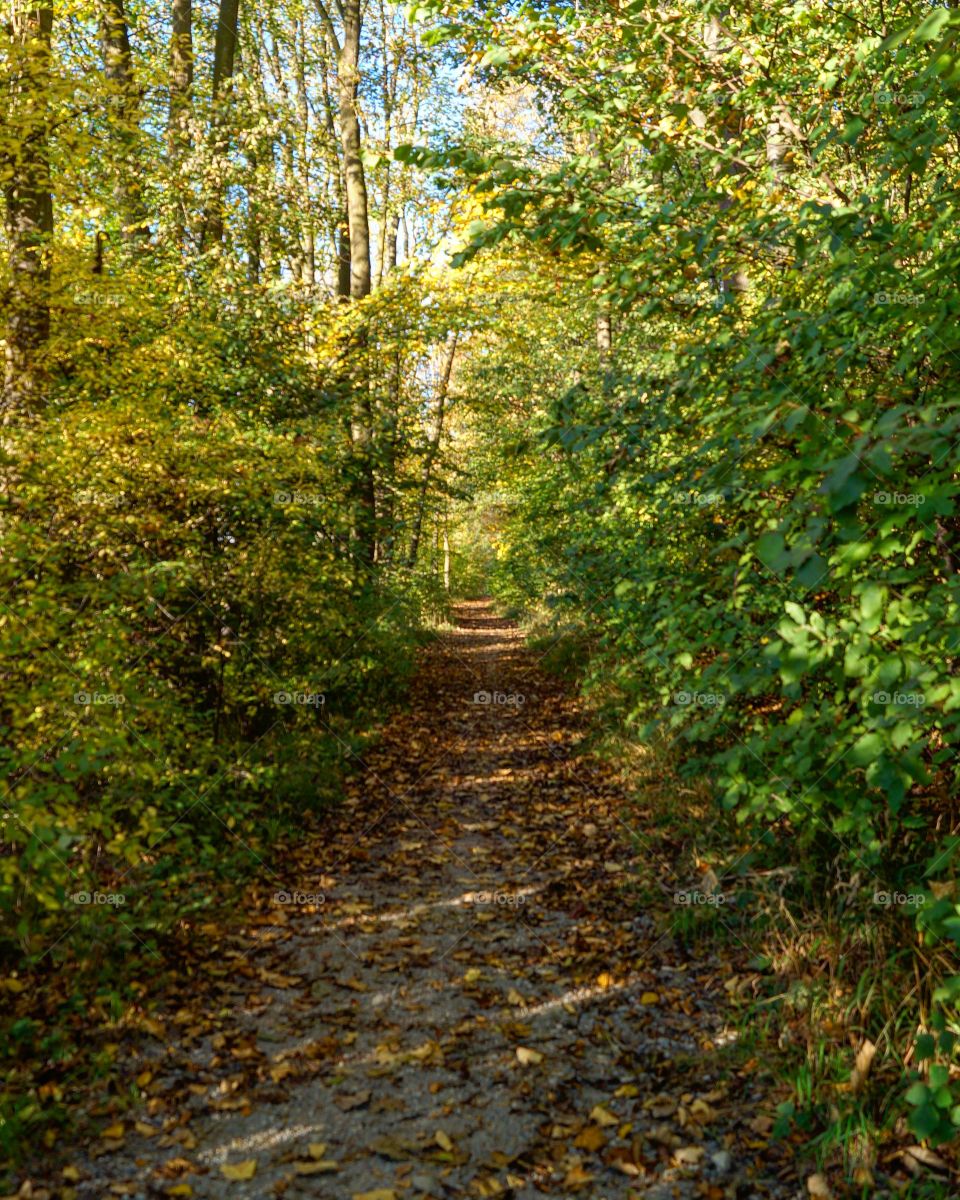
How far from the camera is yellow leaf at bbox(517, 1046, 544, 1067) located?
4234 mm

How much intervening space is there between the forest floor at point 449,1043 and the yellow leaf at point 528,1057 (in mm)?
22

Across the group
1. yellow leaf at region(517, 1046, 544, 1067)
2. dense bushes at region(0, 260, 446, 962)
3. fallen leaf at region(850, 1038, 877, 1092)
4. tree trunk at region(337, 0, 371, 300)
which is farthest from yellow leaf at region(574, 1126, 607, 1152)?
tree trunk at region(337, 0, 371, 300)

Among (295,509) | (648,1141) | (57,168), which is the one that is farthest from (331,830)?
(57,168)

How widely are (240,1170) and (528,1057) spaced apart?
4.83ft

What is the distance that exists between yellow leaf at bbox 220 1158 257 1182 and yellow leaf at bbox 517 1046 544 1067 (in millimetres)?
1370

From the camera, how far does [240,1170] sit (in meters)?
3.45

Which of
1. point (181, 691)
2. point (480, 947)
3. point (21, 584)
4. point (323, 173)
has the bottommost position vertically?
point (480, 947)

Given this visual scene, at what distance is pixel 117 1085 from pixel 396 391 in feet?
34.5

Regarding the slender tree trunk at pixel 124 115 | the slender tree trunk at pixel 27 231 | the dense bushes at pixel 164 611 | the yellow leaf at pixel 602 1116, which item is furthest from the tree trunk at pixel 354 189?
the yellow leaf at pixel 602 1116

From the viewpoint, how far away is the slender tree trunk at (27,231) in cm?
602

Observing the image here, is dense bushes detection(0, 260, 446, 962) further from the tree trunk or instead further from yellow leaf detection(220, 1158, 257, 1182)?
the tree trunk

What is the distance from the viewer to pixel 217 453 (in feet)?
22.5

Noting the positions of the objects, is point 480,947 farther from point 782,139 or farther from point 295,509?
point 782,139

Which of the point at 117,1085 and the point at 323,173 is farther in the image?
the point at 323,173
